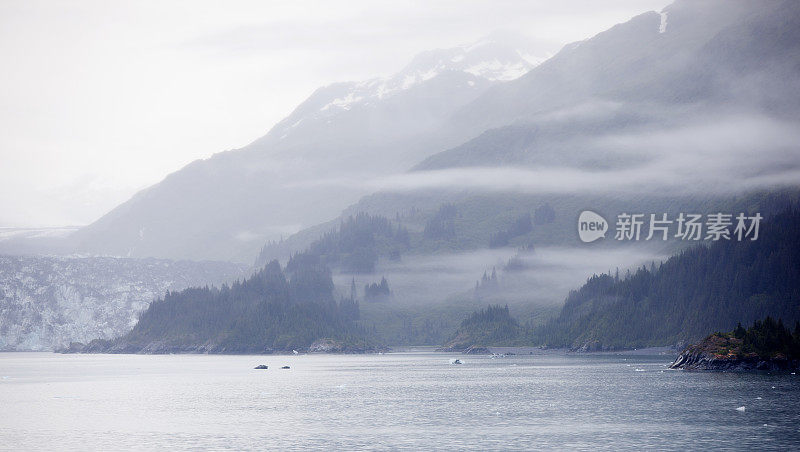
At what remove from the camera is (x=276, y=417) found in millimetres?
184000

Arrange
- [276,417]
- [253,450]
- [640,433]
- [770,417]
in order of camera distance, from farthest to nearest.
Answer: [276,417] → [770,417] → [640,433] → [253,450]

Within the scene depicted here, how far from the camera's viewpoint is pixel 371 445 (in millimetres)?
142625

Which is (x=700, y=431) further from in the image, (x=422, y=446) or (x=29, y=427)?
(x=29, y=427)

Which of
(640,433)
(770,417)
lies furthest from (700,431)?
(770,417)

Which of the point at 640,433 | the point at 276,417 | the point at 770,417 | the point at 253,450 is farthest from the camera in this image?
the point at 276,417

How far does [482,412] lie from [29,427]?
263 ft

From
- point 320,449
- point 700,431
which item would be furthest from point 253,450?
point 700,431

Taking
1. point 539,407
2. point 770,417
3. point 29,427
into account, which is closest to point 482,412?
point 539,407

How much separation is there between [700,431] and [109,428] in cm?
9554

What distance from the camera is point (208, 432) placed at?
526 feet

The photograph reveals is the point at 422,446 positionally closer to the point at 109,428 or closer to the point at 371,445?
the point at 371,445

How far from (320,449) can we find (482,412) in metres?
54.8

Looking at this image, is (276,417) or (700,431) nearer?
(700,431)

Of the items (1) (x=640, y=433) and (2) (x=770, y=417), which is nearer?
(1) (x=640, y=433)
